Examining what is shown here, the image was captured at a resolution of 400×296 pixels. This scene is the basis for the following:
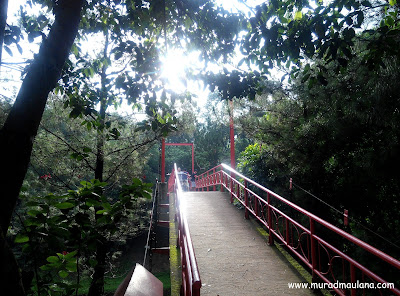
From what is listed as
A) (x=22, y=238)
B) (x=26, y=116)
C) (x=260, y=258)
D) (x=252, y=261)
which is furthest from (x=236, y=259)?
(x=26, y=116)

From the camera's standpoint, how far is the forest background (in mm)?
1771

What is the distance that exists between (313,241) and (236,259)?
4.40ft

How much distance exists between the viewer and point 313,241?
3631 mm

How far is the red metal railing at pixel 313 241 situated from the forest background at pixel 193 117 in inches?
28.5

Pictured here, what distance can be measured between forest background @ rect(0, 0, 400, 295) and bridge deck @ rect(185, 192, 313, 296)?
1623 millimetres

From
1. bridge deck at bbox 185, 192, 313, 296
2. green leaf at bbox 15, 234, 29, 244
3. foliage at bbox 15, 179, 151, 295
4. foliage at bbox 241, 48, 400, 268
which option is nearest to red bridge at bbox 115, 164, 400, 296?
bridge deck at bbox 185, 192, 313, 296

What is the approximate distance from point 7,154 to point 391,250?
669 cm

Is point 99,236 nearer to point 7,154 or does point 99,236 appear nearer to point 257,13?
point 7,154

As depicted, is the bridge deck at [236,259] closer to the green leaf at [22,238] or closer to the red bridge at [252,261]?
the red bridge at [252,261]

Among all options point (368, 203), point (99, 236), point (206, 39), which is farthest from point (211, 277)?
point (368, 203)

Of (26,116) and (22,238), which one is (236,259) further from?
(26,116)

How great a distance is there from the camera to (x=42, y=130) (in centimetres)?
823

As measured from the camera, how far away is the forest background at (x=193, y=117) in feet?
5.81

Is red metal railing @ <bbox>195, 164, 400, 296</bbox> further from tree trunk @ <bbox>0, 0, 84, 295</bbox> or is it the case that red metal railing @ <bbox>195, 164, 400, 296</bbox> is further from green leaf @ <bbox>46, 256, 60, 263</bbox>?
tree trunk @ <bbox>0, 0, 84, 295</bbox>
